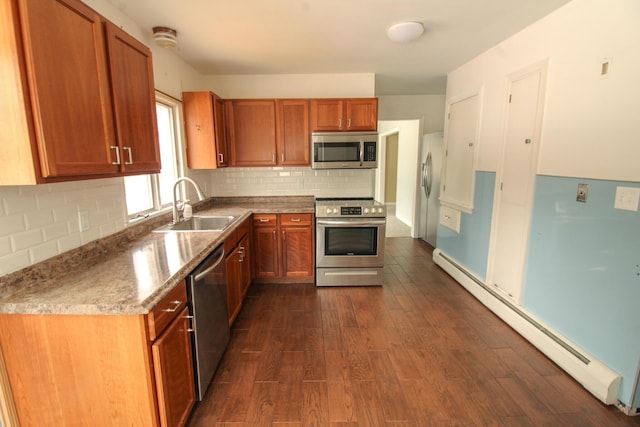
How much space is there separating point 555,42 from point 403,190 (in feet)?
14.6

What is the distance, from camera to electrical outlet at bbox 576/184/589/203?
74.3 inches

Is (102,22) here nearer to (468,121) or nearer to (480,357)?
(480,357)

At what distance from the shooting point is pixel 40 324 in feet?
3.92

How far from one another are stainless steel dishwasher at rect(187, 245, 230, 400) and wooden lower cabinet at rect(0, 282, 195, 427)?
1.17ft

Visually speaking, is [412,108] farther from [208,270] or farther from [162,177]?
[208,270]

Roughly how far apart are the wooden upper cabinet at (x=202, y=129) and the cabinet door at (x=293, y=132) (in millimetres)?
728

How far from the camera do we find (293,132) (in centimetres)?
355

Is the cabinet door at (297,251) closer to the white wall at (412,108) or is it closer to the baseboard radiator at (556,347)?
the baseboard radiator at (556,347)

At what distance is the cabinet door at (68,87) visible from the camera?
1090 mm

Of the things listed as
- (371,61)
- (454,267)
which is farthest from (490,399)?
(371,61)

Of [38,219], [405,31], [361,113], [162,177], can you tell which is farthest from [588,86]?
[162,177]

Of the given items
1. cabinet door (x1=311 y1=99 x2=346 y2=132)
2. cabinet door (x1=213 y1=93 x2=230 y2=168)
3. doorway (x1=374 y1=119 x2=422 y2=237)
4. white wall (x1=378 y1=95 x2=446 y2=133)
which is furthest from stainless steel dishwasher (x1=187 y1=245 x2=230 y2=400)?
doorway (x1=374 y1=119 x2=422 y2=237)

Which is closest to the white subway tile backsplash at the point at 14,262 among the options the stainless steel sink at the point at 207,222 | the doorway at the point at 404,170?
the stainless steel sink at the point at 207,222

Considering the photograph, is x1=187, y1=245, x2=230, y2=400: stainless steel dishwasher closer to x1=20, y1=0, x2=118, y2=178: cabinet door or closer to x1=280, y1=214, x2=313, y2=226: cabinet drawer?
x1=20, y1=0, x2=118, y2=178: cabinet door
